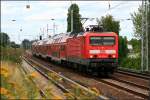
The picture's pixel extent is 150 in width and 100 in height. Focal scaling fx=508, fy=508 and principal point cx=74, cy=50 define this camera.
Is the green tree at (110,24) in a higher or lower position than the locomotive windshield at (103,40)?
higher

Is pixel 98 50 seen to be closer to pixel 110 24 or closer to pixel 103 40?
pixel 103 40

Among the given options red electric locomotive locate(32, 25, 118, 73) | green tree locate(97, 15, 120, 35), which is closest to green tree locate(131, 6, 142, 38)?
green tree locate(97, 15, 120, 35)

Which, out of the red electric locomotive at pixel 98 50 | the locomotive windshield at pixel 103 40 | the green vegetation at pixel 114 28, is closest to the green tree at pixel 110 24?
the green vegetation at pixel 114 28

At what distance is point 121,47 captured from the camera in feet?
163

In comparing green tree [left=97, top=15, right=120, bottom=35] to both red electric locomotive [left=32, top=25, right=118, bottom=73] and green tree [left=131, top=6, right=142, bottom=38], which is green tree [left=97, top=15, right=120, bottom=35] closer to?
green tree [left=131, top=6, right=142, bottom=38]

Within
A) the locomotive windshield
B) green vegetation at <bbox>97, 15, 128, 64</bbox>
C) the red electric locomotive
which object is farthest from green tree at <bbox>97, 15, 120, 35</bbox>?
the locomotive windshield

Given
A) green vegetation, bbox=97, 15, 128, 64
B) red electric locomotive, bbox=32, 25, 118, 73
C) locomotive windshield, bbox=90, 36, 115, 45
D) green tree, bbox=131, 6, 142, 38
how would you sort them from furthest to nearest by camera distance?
green tree, bbox=131, 6, 142, 38 < green vegetation, bbox=97, 15, 128, 64 < locomotive windshield, bbox=90, 36, 115, 45 < red electric locomotive, bbox=32, 25, 118, 73

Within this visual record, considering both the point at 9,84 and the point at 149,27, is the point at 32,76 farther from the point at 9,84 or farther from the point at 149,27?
the point at 149,27

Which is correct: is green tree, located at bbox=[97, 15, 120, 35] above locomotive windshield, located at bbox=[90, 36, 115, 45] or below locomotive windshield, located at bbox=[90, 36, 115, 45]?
above

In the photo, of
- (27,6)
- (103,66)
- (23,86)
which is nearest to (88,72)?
(103,66)

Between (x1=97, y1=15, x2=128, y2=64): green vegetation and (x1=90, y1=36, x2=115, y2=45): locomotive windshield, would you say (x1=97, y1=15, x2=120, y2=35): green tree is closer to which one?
(x1=97, y1=15, x2=128, y2=64): green vegetation

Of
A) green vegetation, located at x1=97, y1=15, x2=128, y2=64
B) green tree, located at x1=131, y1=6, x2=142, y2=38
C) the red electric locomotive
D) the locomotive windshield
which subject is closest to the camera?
the red electric locomotive

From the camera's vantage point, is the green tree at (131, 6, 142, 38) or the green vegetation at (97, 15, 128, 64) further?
the green tree at (131, 6, 142, 38)

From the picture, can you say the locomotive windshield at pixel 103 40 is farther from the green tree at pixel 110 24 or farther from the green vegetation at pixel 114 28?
the green tree at pixel 110 24
